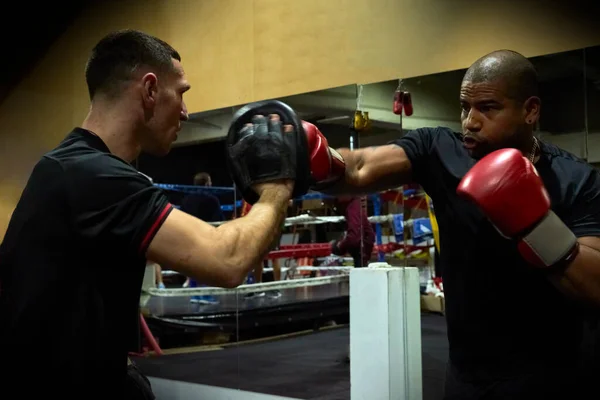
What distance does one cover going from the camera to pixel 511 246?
163 cm

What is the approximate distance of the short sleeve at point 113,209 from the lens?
124 centimetres

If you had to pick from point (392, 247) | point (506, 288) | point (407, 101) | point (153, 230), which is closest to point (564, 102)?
point (407, 101)

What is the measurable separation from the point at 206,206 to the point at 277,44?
1.68m

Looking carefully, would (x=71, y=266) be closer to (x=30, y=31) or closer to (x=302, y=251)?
(x=302, y=251)

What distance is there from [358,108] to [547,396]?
Result: 1.88 meters

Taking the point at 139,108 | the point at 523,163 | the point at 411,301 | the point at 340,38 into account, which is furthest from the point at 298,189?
the point at 340,38

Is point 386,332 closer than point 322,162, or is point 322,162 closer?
point 322,162

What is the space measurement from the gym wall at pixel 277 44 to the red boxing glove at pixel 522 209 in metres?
1.29

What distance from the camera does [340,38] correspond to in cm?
320

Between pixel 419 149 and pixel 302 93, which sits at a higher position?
pixel 302 93

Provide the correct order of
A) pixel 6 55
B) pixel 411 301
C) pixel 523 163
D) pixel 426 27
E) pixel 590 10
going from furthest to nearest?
1. pixel 6 55
2. pixel 426 27
3. pixel 411 301
4. pixel 590 10
5. pixel 523 163

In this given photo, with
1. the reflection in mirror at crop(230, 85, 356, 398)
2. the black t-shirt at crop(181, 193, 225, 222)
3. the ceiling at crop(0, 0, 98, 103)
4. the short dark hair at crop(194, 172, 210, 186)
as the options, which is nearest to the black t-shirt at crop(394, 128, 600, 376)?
the reflection in mirror at crop(230, 85, 356, 398)

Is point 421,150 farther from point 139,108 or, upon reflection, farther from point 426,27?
point 426,27

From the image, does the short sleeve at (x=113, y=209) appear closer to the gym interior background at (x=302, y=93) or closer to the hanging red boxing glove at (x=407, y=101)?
the gym interior background at (x=302, y=93)
